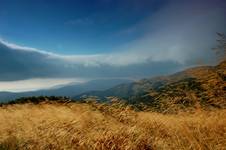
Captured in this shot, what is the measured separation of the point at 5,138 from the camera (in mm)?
6727

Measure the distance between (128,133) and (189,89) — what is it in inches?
69.6

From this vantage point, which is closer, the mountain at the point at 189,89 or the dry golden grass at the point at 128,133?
the dry golden grass at the point at 128,133

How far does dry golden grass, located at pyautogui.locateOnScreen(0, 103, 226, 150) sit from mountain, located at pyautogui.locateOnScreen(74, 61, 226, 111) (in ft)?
0.73

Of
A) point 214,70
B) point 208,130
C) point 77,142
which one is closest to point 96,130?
point 77,142

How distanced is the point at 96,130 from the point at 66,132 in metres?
0.51

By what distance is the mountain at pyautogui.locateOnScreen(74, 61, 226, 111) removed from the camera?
6098 millimetres

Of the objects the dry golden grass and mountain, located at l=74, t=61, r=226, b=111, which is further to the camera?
mountain, located at l=74, t=61, r=226, b=111

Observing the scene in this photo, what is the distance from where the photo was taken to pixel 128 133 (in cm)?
558

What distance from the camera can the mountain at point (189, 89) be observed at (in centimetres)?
610

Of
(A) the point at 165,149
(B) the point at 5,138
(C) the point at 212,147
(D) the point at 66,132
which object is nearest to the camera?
(C) the point at 212,147

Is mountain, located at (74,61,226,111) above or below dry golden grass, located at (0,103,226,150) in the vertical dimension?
above

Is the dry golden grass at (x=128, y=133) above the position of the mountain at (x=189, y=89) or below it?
below

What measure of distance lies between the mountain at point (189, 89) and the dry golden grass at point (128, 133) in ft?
0.73

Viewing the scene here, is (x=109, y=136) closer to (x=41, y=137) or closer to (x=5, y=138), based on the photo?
(x=41, y=137)
